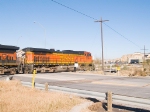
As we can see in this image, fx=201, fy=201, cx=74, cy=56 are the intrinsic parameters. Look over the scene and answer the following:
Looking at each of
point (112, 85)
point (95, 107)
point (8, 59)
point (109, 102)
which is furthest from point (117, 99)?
point (8, 59)

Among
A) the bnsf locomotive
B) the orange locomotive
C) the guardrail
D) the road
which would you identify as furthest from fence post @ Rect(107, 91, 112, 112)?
the orange locomotive

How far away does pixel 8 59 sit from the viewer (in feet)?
96.1

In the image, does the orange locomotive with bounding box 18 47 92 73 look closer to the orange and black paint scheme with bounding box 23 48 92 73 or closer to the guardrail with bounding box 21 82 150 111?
the orange and black paint scheme with bounding box 23 48 92 73

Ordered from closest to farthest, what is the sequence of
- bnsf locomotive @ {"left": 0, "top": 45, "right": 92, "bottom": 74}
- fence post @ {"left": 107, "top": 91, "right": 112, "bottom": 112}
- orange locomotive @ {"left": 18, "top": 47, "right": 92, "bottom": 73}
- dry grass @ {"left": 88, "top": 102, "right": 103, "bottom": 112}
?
1. fence post @ {"left": 107, "top": 91, "right": 112, "bottom": 112}
2. dry grass @ {"left": 88, "top": 102, "right": 103, "bottom": 112}
3. bnsf locomotive @ {"left": 0, "top": 45, "right": 92, "bottom": 74}
4. orange locomotive @ {"left": 18, "top": 47, "right": 92, "bottom": 73}

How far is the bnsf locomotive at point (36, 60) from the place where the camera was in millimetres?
29202

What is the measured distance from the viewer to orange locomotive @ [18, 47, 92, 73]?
32.2 m

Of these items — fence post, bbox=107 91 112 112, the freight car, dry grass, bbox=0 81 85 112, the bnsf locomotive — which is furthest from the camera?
the bnsf locomotive

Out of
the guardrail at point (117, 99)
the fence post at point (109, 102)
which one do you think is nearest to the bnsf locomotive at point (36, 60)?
the guardrail at point (117, 99)

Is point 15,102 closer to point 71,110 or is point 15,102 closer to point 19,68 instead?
point 71,110

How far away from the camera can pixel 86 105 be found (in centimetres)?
774

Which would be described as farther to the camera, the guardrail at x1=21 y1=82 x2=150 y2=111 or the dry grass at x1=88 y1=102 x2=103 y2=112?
the dry grass at x1=88 y1=102 x2=103 y2=112

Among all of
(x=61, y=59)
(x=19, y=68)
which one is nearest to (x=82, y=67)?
(x=61, y=59)

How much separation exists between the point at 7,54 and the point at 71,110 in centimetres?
2432

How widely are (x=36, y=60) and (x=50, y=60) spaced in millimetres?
3142
